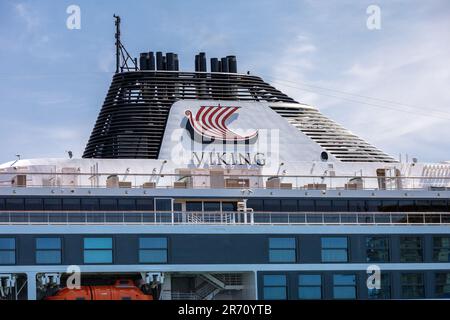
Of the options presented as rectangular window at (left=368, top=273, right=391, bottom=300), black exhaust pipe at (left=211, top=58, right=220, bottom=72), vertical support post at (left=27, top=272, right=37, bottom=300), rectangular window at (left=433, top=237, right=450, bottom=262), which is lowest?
rectangular window at (left=368, top=273, right=391, bottom=300)

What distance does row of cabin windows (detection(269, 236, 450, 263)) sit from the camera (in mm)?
23203

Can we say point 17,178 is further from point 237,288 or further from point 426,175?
point 426,175

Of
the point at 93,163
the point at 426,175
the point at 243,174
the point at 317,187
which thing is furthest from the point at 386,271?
the point at 93,163

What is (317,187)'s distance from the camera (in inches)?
1049

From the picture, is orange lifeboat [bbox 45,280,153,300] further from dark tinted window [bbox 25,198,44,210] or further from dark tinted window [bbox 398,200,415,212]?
dark tinted window [bbox 398,200,415,212]

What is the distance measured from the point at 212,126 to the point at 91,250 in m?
9.58

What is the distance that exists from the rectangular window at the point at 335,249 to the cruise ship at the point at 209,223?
31mm

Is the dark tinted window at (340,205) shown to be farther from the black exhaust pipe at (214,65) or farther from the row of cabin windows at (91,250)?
the black exhaust pipe at (214,65)

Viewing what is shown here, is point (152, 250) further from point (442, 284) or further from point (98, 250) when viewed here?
point (442, 284)

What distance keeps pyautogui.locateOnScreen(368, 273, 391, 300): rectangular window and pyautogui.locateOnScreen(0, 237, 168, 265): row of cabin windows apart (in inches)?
237

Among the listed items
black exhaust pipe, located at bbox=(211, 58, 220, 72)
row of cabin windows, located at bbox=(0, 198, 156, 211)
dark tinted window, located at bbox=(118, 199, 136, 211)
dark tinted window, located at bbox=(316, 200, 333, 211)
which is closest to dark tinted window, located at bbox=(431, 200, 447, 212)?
dark tinted window, located at bbox=(316, 200, 333, 211)

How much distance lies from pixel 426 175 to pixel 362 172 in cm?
273

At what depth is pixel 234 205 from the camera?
25.5m

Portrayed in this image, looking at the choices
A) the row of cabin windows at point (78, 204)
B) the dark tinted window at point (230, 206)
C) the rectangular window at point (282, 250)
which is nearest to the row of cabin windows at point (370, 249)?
the rectangular window at point (282, 250)
